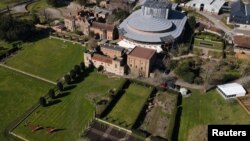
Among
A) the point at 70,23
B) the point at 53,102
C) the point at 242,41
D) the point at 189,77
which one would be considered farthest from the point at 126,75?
the point at 242,41

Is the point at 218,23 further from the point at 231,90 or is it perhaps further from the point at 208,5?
the point at 231,90

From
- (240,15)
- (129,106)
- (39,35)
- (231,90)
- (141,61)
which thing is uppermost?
(240,15)

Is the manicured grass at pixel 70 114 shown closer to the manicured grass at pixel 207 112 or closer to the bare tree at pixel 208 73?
the manicured grass at pixel 207 112

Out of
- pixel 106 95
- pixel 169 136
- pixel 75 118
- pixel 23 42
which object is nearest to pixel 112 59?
pixel 106 95

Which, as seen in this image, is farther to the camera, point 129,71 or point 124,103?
point 129,71

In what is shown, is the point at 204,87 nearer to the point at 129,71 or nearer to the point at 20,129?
the point at 129,71

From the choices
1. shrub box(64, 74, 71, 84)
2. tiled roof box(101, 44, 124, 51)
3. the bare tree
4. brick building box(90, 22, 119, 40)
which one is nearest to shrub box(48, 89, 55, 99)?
shrub box(64, 74, 71, 84)
